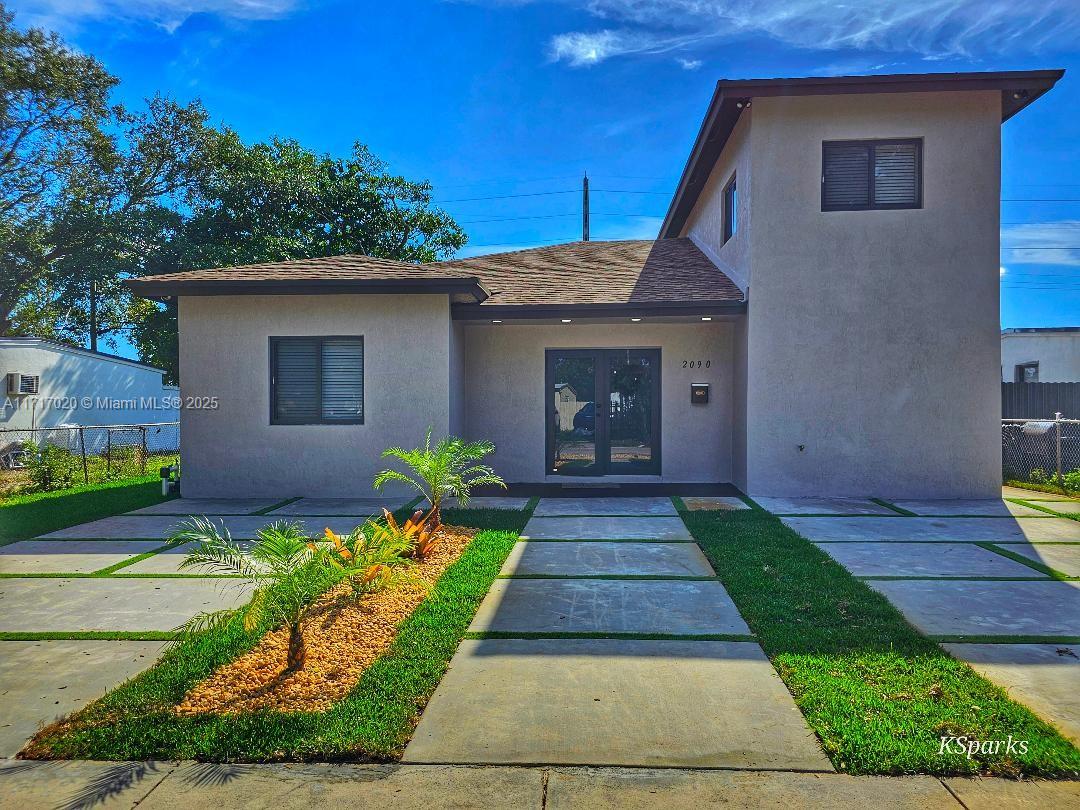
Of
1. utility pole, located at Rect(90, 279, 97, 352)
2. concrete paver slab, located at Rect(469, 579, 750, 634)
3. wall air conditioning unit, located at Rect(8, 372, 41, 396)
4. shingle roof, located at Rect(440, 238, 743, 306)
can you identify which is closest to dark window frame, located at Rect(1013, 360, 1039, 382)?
shingle roof, located at Rect(440, 238, 743, 306)

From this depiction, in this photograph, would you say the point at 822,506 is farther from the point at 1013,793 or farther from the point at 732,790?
the point at 732,790

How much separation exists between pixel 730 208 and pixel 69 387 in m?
18.1

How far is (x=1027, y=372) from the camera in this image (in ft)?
64.8

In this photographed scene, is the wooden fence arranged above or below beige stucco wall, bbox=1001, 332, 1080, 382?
below

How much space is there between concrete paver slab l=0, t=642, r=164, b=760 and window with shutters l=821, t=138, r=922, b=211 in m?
9.48

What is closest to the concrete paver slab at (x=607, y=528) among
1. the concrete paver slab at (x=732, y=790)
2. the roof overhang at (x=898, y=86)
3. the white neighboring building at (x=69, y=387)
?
the concrete paver slab at (x=732, y=790)

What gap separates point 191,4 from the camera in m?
11.0

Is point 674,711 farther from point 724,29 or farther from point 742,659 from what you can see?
point 724,29

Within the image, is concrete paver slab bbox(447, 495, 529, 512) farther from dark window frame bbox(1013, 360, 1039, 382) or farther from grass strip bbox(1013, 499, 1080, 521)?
dark window frame bbox(1013, 360, 1039, 382)

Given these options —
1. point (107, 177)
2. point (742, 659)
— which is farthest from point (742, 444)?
point (107, 177)

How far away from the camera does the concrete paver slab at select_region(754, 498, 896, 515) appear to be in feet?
26.3

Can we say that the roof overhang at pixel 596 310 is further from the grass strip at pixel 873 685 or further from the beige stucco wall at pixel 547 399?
the grass strip at pixel 873 685

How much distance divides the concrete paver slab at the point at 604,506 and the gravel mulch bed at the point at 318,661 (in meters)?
3.65

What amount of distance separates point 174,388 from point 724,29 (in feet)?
70.7
